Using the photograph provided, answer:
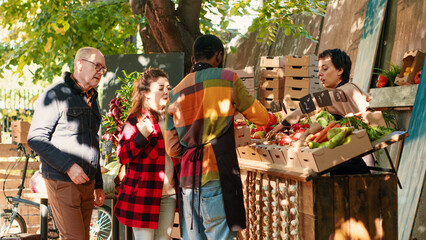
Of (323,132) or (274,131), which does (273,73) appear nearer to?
(274,131)

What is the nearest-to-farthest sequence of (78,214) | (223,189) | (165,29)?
(223,189) < (78,214) < (165,29)

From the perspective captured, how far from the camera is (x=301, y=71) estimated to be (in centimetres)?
820

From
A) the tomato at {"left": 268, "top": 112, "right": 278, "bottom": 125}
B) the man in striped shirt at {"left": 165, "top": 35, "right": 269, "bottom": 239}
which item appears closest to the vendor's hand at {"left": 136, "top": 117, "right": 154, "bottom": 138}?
the man in striped shirt at {"left": 165, "top": 35, "right": 269, "bottom": 239}

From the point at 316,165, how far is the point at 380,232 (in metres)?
0.68

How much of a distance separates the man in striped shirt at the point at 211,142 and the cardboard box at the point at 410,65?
2716 mm

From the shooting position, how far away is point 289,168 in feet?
12.1

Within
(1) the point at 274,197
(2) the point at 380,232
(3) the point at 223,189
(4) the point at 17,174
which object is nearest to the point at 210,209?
(3) the point at 223,189

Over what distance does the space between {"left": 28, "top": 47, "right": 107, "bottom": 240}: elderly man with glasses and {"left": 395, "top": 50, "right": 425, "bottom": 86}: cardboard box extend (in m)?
3.16

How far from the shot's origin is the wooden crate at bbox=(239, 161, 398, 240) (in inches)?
134

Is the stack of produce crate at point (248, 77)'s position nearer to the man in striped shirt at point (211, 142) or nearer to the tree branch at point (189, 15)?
the tree branch at point (189, 15)

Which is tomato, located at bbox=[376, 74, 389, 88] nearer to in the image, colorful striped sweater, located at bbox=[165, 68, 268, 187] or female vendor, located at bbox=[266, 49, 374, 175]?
female vendor, located at bbox=[266, 49, 374, 175]

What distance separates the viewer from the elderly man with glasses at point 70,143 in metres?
3.58

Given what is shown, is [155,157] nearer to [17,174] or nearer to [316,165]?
[316,165]

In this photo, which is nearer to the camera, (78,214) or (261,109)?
(261,109)
